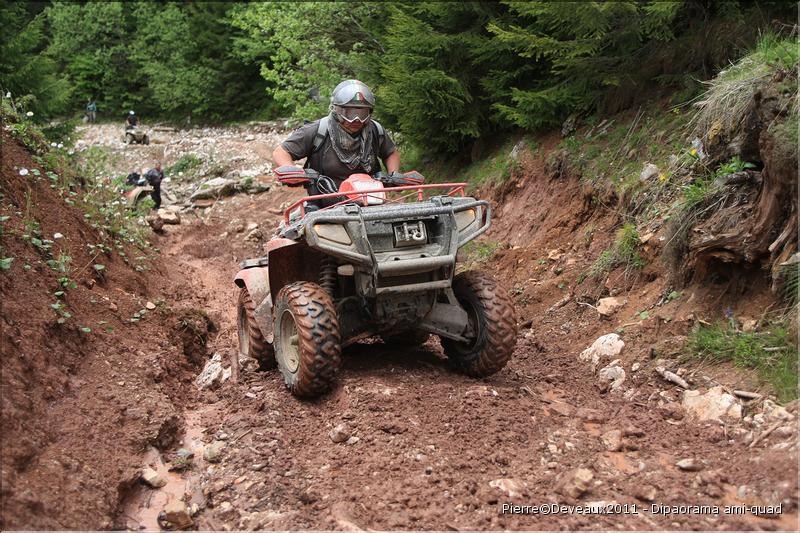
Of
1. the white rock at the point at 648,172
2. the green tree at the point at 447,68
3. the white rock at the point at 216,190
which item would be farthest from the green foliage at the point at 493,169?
the white rock at the point at 216,190

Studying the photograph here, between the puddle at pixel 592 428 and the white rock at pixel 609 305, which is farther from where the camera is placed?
the white rock at pixel 609 305

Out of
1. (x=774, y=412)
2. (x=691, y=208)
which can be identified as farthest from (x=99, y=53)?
(x=774, y=412)

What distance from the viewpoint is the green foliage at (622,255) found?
24.1 ft

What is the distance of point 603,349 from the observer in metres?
6.62

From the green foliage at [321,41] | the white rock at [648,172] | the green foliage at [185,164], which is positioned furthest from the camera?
the green foliage at [185,164]

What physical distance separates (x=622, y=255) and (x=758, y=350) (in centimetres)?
246

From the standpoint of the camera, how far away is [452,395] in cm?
576

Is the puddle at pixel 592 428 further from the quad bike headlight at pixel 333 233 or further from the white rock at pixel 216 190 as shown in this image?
the white rock at pixel 216 190

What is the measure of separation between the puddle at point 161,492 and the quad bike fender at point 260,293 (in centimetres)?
141

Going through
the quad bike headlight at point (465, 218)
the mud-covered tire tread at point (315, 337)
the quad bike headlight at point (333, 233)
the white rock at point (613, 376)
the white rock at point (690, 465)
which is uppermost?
the quad bike headlight at point (333, 233)

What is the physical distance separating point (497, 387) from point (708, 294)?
1.83 metres

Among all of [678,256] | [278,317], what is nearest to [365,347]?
[278,317]

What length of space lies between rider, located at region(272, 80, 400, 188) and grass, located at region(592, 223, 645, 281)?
8.47ft

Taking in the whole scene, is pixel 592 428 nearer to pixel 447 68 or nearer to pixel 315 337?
pixel 315 337
